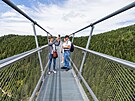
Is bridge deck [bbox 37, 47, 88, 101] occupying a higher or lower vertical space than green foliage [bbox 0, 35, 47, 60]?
lower

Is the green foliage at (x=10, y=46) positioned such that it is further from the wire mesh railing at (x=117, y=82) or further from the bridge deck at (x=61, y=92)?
the wire mesh railing at (x=117, y=82)

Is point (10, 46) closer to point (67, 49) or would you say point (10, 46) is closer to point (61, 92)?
point (61, 92)

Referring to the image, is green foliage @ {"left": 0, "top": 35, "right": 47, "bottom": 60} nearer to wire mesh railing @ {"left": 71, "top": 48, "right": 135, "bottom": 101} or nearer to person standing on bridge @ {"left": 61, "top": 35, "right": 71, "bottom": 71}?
person standing on bridge @ {"left": 61, "top": 35, "right": 71, "bottom": 71}

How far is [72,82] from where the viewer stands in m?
5.93

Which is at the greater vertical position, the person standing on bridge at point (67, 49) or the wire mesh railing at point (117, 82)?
the wire mesh railing at point (117, 82)

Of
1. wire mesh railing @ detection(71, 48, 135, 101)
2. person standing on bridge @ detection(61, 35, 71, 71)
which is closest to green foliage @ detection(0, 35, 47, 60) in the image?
person standing on bridge @ detection(61, 35, 71, 71)

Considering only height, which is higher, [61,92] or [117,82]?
[117,82]

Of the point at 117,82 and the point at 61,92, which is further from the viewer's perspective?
the point at 61,92

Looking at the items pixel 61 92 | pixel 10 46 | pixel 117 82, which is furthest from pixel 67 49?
pixel 117 82

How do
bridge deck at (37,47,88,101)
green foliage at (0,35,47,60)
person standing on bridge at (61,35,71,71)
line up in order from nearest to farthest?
green foliage at (0,35,47,60)
bridge deck at (37,47,88,101)
person standing on bridge at (61,35,71,71)

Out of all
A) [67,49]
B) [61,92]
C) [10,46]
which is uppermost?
[10,46]

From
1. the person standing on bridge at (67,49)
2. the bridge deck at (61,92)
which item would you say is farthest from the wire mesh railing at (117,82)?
the person standing on bridge at (67,49)

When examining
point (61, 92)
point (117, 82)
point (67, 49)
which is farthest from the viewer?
point (67, 49)

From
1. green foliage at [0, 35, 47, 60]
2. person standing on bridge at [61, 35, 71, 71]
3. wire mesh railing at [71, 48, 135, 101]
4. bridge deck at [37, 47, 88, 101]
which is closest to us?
wire mesh railing at [71, 48, 135, 101]
